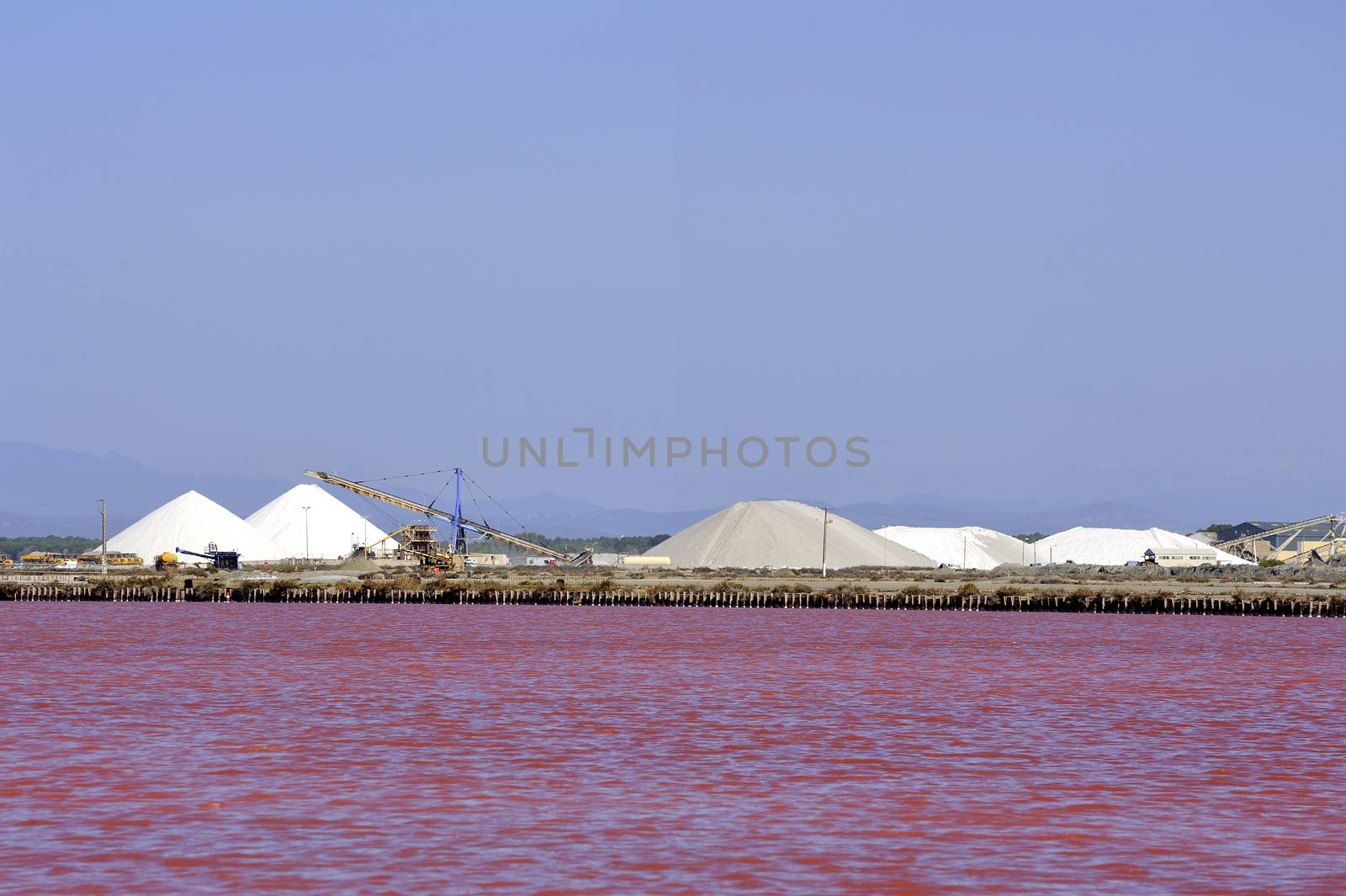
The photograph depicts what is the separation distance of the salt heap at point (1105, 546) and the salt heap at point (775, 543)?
121 ft

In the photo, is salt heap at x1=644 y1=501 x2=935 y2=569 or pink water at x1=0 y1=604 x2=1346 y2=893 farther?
salt heap at x1=644 y1=501 x2=935 y2=569

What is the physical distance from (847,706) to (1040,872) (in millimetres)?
16855

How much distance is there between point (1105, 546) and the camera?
184m

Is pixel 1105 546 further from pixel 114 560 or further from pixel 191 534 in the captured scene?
pixel 114 560

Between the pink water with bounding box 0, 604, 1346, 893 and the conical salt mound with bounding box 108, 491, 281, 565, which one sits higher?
the conical salt mound with bounding box 108, 491, 281, 565

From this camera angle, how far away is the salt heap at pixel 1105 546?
179m

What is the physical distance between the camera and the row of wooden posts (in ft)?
Result: 278

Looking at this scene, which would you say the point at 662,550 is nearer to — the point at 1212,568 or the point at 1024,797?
the point at 1212,568

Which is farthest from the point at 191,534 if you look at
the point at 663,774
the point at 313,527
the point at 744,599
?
the point at 663,774

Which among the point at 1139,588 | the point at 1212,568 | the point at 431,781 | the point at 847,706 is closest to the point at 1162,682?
the point at 847,706

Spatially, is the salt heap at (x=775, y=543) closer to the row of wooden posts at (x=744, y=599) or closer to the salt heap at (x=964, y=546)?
the salt heap at (x=964, y=546)

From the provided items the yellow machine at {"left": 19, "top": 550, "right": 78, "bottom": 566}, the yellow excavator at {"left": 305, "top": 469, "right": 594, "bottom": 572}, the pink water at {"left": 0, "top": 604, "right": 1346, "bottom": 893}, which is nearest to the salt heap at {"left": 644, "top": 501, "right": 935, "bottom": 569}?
the yellow excavator at {"left": 305, "top": 469, "right": 594, "bottom": 572}

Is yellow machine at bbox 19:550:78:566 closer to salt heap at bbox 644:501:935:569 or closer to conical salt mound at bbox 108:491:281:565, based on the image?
conical salt mound at bbox 108:491:281:565

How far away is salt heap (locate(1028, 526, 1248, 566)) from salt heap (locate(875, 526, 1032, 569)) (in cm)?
354
